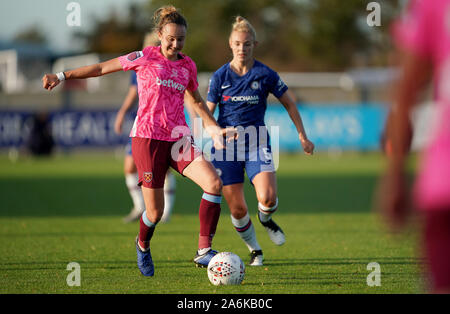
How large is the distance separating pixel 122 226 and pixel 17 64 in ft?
175

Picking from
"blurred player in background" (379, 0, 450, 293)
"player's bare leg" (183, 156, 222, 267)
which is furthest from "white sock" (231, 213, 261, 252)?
"blurred player in background" (379, 0, 450, 293)

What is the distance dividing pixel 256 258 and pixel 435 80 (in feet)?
14.3

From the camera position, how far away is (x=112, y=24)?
67.6m

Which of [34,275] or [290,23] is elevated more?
[290,23]

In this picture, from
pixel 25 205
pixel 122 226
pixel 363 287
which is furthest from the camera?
pixel 25 205

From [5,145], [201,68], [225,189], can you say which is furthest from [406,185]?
[201,68]

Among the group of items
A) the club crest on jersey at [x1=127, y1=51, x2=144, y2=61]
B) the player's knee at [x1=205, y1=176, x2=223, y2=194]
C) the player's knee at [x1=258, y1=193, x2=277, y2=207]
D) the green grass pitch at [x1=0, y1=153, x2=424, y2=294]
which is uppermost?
the club crest on jersey at [x1=127, y1=51, x2=144, y2=61]

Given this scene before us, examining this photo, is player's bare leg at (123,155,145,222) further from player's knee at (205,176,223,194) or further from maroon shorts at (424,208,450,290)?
maroon shorts at (424,208,450,290)

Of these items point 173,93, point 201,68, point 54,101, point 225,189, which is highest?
point 201,68

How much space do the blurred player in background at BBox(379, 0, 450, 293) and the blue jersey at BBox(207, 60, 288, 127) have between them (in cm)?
414

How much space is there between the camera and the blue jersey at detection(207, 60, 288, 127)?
23.8ft

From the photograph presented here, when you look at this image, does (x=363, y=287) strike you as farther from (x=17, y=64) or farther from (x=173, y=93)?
(x=17, y=64)

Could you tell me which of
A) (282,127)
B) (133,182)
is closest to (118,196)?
(133,182)

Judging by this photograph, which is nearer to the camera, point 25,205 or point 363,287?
point 363,287
